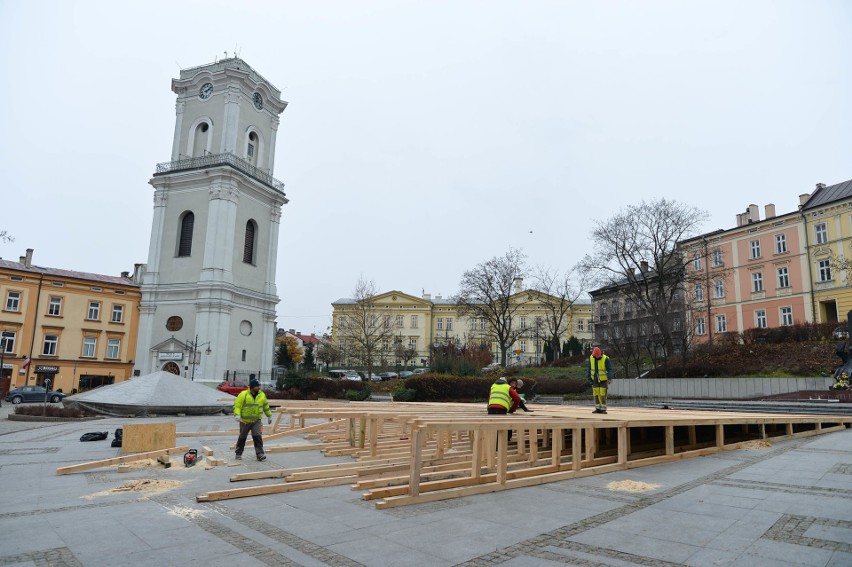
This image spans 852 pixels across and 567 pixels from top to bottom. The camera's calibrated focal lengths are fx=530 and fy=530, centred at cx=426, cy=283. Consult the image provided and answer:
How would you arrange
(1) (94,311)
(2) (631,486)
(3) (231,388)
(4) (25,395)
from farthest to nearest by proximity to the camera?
1. (1) (94,311)
2. (3) (231,388)
3. (4) (25,395)
4. (2) (631,486)

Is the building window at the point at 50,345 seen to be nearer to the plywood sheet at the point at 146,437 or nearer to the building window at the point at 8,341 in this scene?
the building window at the point at 8,341

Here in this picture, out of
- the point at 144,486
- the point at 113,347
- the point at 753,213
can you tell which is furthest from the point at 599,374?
the point at 113,347

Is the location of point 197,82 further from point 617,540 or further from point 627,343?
point 617,540

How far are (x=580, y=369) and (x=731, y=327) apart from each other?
15436mm

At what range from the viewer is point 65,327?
4709 centimetres

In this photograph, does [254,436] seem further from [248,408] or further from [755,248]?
[755,248]

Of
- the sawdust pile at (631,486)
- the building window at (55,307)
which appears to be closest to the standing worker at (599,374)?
the sawdust pile at (631,486)

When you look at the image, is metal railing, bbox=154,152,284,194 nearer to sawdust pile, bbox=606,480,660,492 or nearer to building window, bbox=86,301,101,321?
building window, bbox=86,301,101,321

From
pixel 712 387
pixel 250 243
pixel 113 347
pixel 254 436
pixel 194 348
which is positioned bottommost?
pixel 254 436

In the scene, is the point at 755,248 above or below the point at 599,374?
above

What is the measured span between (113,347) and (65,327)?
4.26 metres

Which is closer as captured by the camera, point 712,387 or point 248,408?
point 248,408

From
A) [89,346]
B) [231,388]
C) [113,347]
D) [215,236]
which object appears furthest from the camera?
[113,347]

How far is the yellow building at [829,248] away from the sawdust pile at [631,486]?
41561 millimetres
